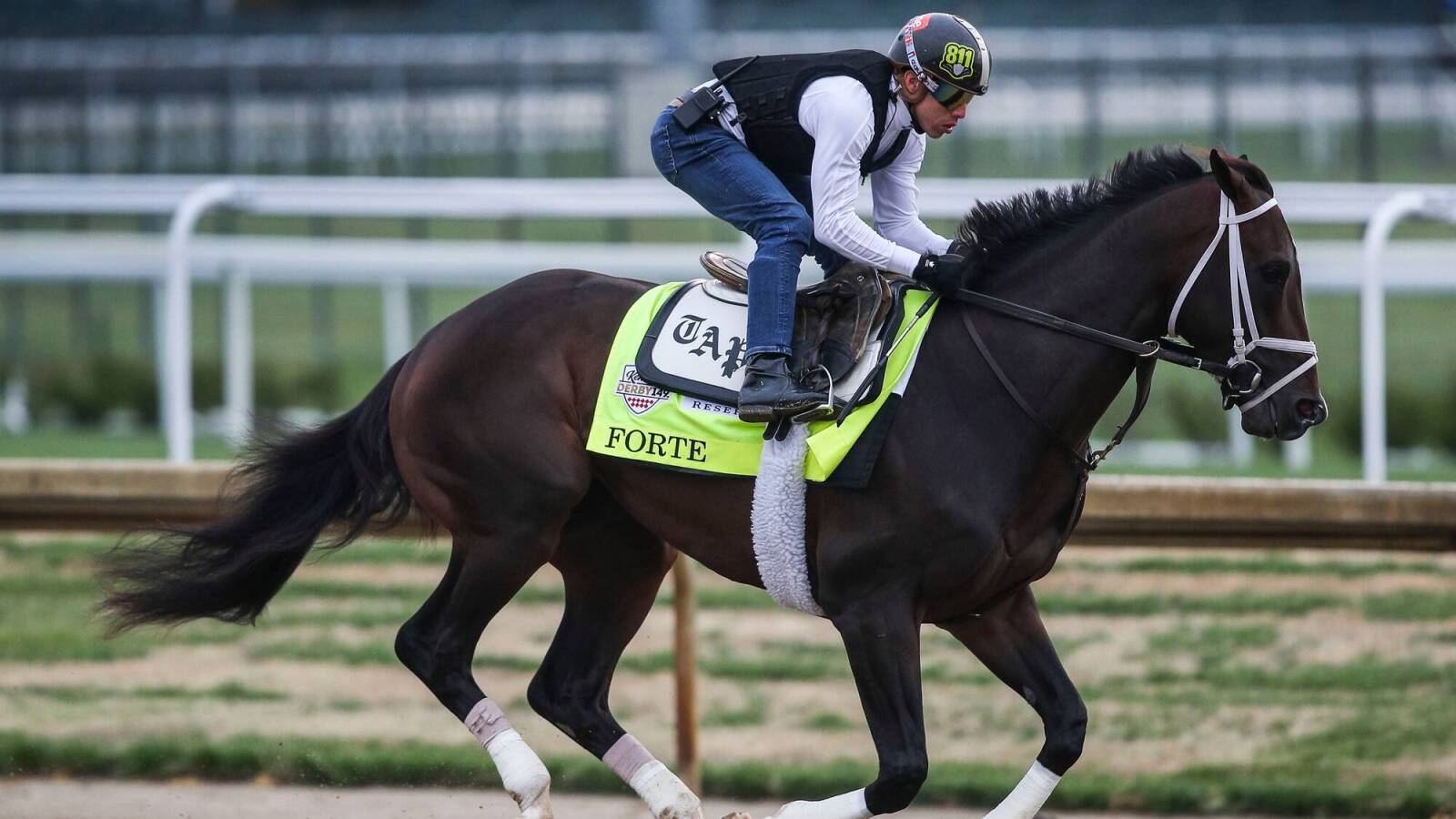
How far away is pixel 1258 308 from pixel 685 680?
2.41m

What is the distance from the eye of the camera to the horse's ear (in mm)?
3689

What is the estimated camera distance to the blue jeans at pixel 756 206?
3984 millimetres

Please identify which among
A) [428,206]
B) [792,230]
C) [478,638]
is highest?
[792,230]

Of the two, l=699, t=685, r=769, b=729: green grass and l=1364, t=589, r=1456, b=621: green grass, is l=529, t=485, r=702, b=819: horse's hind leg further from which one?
l=1364, t=589, r=1456, b=621: green grass

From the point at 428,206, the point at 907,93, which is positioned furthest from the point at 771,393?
the point at 428,206

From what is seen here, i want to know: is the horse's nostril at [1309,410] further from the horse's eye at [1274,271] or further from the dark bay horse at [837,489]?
the horse's eye at [1274,271]

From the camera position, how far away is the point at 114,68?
18500mm

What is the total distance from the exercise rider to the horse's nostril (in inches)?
33.0

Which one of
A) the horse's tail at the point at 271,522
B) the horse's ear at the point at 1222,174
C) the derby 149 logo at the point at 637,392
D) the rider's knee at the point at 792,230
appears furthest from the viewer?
the horse's tail at the point at 271,522

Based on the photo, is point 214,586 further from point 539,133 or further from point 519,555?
point 539,133

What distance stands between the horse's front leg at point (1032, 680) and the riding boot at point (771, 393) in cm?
71

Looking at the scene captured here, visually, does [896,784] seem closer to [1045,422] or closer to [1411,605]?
[1045,422]

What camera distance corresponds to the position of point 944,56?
3920 millimetres

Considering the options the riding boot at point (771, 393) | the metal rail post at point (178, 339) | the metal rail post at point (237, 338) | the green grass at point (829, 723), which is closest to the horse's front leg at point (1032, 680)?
the riding boot at point (771, 393)
